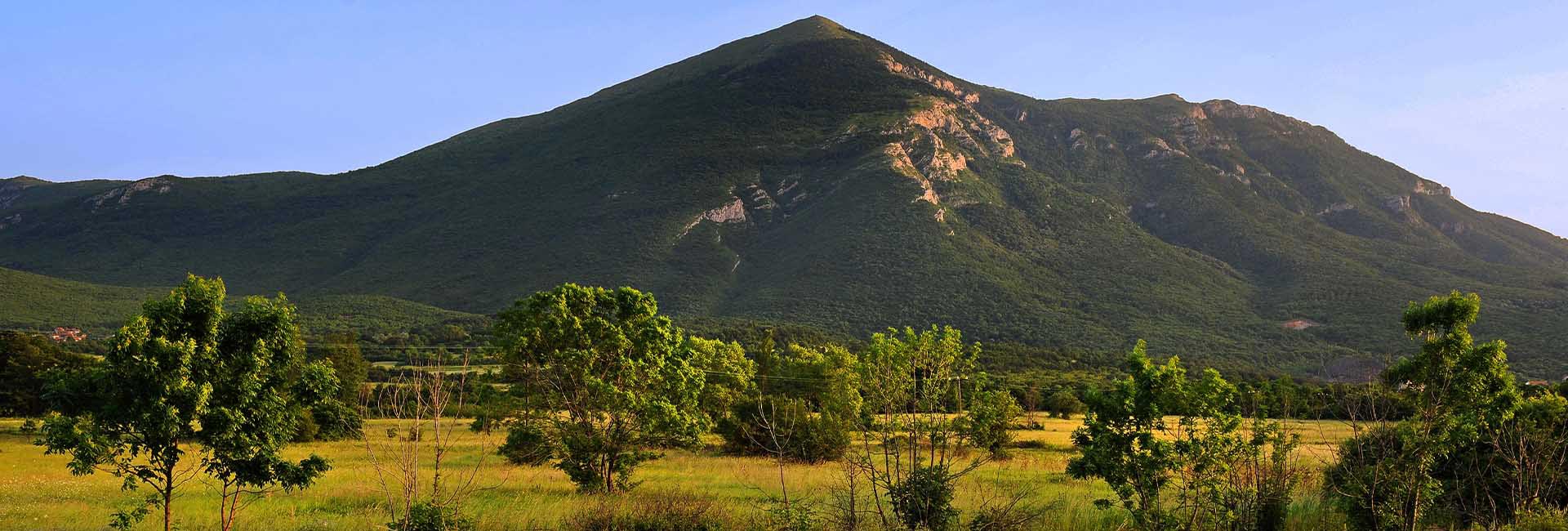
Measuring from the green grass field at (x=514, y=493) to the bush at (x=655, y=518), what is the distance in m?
0.82

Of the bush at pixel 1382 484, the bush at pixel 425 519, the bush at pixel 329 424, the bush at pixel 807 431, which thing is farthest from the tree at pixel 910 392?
the bush at pixel 807 431

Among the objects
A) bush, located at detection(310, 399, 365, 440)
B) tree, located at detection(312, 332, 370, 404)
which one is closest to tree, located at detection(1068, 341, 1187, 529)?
bush, located at detection(310, 399, 365, 440)

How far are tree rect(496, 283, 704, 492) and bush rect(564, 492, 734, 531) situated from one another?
20.7 feet

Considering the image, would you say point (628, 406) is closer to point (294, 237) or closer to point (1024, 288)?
point (1024, 288)

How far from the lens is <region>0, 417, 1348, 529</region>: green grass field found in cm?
1834

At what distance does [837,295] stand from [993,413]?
121 meters

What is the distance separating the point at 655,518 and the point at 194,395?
7.82 m

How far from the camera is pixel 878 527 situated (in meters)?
14.5

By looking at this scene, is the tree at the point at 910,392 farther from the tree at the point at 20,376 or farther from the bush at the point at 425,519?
the tree at the point at 20,376

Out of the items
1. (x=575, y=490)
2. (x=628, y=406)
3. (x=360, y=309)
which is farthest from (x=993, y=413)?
(x=360, y=309)

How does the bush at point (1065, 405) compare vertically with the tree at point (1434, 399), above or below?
below

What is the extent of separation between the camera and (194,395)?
13.3 metres

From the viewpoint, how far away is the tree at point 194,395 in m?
13.2

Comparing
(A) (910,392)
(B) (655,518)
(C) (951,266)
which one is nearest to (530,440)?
(B) (655,518)
